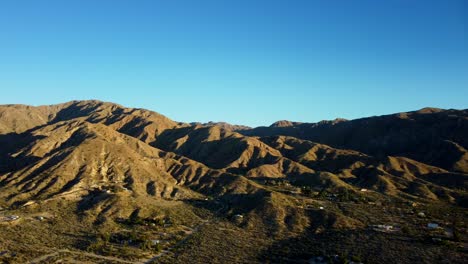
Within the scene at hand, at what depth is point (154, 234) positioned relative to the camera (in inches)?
3799

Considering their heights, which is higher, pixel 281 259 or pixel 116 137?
pixel 116 137

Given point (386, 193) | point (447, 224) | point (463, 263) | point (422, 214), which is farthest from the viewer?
point (386, 193)

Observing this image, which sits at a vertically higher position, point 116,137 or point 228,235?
point 116,137

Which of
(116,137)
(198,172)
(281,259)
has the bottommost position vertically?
(281,259)

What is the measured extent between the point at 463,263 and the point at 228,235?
49.2 m

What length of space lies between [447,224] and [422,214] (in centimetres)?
1186

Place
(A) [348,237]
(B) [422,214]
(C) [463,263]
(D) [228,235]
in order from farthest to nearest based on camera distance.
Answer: (B) [422,214], (D) [228,235], (A) [348,237], (C) [463,263]

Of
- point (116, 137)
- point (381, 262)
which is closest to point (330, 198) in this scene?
point (381, 262)

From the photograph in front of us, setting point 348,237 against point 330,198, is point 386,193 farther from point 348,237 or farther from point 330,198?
point 348,237

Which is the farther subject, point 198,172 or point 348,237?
point 198,172

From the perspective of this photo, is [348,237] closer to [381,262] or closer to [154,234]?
[381,262]

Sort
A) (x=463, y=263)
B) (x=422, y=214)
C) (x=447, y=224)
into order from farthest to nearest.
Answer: (x=422, y=214), (x=447, y=224), (x=463, y=263)

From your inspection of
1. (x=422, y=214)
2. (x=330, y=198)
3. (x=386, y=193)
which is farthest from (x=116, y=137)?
(x=422, y=214)

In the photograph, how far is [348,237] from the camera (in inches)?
3575
